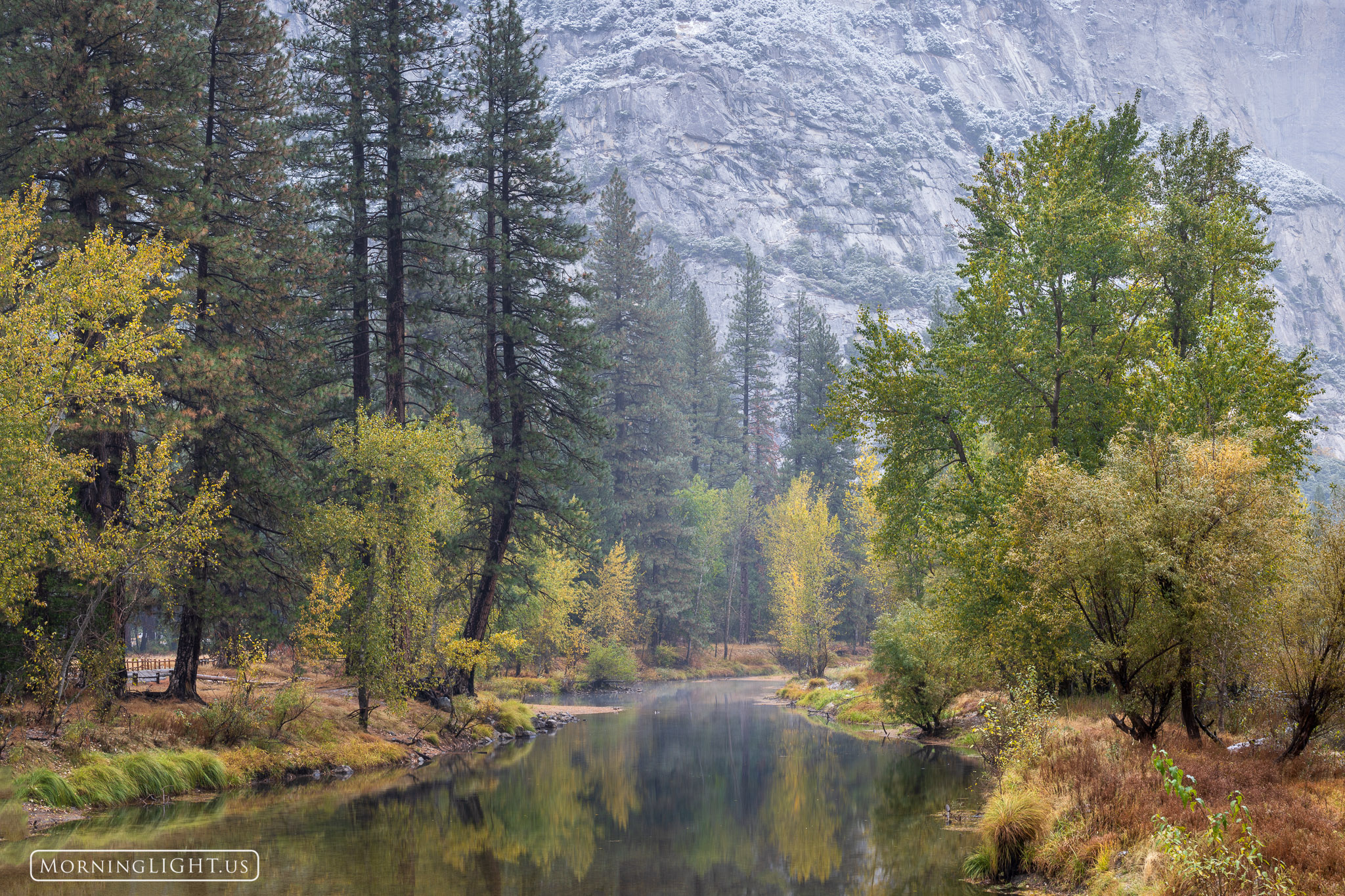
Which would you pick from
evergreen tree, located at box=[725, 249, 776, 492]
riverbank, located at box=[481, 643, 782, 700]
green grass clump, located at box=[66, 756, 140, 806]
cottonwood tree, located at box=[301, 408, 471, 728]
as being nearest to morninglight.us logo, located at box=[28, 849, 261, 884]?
green grass clump, located at box=[66, 756, 140, 806]

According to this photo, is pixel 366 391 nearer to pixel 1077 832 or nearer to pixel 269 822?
pixel 269 822

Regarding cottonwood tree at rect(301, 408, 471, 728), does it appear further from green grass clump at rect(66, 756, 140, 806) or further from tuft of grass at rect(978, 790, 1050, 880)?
tuft of grass at rect(978, 790, 1050, 880)

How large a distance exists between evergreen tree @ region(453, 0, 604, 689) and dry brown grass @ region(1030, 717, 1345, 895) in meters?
19.3

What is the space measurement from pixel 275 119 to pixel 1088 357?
81.8 ft

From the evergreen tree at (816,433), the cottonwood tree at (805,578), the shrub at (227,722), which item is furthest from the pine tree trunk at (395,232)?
the evergreen tree at (816,433)

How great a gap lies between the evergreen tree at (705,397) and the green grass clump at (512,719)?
45.8 m

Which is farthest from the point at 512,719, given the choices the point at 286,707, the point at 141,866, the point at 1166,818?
the point at 1166,818

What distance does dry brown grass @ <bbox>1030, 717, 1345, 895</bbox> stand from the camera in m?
9.98

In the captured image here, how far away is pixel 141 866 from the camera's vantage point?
13.1 metres

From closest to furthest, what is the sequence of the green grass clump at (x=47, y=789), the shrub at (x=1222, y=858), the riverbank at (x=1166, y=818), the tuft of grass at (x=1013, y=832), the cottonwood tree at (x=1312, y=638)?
the shrub at (x=1222, y=858) → the riverbank at (x=1166, y=818) → the cottonwood tree at (x=1312, y=638) → the tuft of grass at (x=1013, y=832) → the green grass clump at (x=47, y=789)

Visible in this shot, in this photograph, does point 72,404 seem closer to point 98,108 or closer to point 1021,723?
point 98,108

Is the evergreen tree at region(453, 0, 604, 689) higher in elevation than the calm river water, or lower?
higher

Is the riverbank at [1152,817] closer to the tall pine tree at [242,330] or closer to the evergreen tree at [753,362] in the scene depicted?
the tall pine tree at [242,330]

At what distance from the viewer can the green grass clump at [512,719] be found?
31.7 meters
